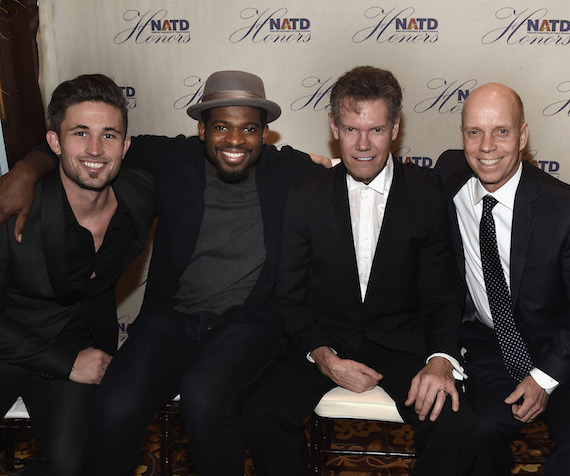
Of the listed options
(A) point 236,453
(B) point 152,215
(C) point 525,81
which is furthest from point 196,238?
(C) point 525,81

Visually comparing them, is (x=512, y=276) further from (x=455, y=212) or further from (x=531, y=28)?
(x=531, y=28)

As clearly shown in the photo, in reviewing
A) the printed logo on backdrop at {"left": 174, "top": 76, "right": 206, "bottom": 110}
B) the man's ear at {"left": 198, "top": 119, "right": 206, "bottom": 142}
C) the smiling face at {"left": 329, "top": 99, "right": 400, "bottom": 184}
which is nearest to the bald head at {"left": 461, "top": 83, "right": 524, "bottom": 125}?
the smiling face at {"left": 329, "top": 99, "right": 400, "bottom": 184}

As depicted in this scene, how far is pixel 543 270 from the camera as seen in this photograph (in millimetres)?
2289

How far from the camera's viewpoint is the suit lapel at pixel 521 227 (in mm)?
2295

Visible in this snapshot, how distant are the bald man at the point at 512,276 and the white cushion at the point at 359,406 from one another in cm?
32

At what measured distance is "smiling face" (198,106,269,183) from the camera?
8.62 feet

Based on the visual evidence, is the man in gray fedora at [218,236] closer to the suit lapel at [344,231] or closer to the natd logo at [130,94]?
the suit lapel at [344,231]

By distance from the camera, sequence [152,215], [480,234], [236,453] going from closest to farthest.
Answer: [236,453] → [480,234] → [152,215]

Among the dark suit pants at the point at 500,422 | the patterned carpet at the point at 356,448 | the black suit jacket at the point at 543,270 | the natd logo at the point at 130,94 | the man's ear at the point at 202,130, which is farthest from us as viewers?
the natd logo at the point at 130,94

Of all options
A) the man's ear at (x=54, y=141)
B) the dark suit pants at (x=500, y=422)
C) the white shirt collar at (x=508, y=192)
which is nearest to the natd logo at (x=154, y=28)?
the man's ear at (x=54, y=141)

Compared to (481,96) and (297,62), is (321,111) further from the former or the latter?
(481,96)

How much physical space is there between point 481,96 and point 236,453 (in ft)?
5.38

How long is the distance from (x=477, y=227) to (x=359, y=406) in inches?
33.7

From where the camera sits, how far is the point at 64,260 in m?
2.39
